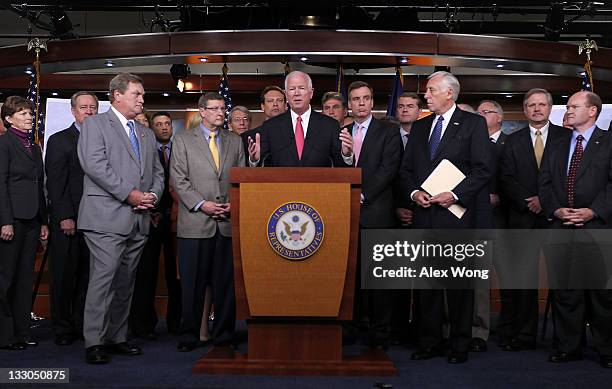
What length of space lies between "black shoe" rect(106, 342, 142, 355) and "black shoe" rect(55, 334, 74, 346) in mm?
508

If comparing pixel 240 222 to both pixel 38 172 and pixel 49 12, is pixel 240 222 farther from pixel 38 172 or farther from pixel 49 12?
pixel 49 12

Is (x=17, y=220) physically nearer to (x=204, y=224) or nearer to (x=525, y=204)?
(x=204, y=224)

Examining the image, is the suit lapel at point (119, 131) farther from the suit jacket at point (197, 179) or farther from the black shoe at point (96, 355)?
the black shoe at point (96, 355)

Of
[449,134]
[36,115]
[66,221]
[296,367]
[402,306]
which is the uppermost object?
[36,115]

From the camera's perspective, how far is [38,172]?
519cm

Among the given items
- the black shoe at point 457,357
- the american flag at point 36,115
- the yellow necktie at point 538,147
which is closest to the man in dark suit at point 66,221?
the black shoe at point 457,357

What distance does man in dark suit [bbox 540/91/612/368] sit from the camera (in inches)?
181

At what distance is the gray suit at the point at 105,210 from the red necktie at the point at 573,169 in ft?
8.68

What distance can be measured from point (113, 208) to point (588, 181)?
287cm

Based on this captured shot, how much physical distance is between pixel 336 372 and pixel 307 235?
2.50 ft

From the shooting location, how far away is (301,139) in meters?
4.68

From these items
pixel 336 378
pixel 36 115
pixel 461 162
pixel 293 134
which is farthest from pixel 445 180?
pixel 36 115

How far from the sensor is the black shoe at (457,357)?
450 centimetres

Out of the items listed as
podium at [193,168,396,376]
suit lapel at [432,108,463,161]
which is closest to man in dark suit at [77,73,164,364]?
podium at [193,168,396,376]
